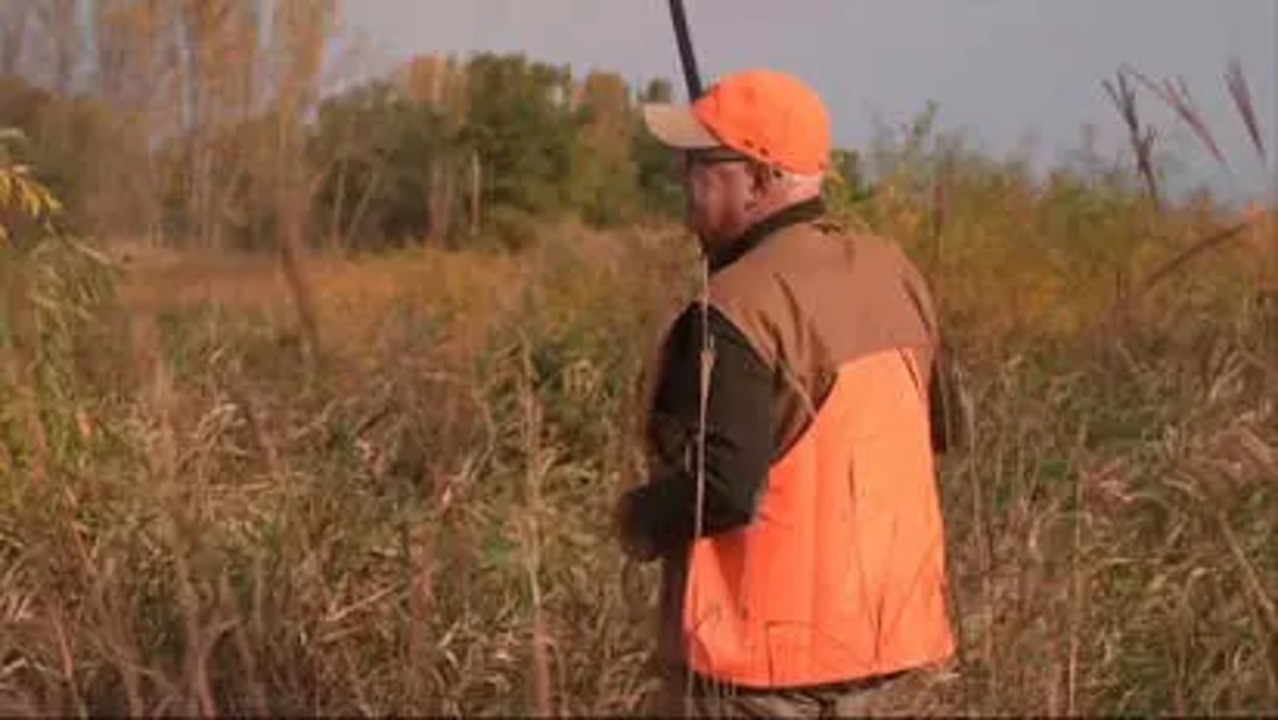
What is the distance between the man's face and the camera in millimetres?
2879

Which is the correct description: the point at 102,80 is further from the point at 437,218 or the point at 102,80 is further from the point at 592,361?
the point at 592,361

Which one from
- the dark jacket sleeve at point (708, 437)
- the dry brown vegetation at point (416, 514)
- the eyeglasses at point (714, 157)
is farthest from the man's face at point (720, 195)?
the dry brown vegetation at point (416, 514)

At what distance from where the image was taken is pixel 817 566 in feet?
9.29

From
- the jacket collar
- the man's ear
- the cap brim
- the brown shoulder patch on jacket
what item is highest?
the cap brim

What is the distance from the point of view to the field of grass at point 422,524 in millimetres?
3000

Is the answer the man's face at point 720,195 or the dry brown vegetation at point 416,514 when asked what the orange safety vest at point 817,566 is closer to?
the dry brown vegetation at point 416,514

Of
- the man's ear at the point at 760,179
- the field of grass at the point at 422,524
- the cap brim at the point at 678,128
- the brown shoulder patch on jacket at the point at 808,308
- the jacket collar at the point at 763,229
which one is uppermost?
the cap brim at the point at 678,128

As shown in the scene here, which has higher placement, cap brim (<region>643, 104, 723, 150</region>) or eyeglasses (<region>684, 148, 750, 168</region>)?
cap brim (<region>643, 104, 723, 150</region>)

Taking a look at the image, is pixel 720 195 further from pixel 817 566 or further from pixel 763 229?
pixel 817 566

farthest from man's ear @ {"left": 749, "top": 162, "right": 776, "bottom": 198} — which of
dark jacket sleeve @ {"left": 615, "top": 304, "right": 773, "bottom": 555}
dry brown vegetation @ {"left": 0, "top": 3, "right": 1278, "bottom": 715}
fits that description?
dry brown vegetation @ {"left": 0, "top": 3, "right": 1278, "bottom": 715}

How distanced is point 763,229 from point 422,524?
1.14m

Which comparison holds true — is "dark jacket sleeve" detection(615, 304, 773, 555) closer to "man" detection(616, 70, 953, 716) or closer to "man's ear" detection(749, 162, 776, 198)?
"man" detection(616, 70, 953, 716)

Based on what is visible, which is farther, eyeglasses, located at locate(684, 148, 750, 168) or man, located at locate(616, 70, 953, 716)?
eyeglasses, located at locate(684, 148, 750, 168)

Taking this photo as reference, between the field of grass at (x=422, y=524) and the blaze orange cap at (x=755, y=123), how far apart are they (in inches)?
12.1
